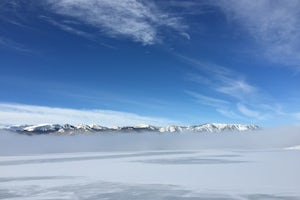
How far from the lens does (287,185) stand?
52.0 ft

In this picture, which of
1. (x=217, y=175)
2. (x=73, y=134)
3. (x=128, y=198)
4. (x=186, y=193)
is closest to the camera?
(x=128, y=198)

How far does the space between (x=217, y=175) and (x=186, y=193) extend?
6.18 m

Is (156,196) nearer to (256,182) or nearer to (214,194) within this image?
(214,194)

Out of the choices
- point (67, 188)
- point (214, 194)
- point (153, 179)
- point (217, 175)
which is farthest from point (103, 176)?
point (214, 194)

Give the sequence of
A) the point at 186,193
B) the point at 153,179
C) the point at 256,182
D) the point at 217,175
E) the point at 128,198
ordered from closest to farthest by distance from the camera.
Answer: the point at 128,198 → the point at 186,193 → the point at 256,182 → the point at 153,179 → the point at 217,175

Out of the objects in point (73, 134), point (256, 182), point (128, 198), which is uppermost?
point (73, 134)

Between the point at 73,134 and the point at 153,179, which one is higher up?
the point at 73,134

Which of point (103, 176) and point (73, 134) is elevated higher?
point (73, 134)

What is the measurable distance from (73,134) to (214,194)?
191339mm

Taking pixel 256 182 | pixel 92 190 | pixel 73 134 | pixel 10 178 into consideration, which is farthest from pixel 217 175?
pixel 73 134

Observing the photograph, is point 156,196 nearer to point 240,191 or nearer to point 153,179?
point 240,191

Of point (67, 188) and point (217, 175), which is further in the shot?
point (217, 175)

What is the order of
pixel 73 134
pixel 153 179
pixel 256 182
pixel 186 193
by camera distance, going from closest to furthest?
pixel 186 193, pixel 256 182, pixel 153 179, pixel 73 134

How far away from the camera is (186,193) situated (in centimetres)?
1445
